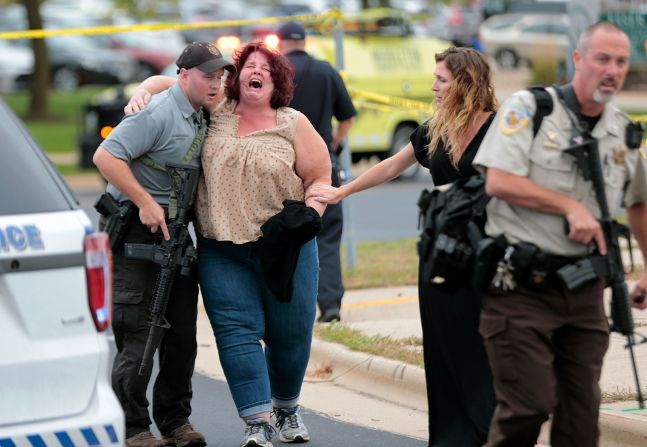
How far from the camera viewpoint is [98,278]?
4246 mm

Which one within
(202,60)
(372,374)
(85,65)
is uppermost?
(202,60)

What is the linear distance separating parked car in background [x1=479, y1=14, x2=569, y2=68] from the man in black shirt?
2854 centimetres

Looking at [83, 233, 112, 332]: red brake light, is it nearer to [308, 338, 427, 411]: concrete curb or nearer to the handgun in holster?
the handgun in holster

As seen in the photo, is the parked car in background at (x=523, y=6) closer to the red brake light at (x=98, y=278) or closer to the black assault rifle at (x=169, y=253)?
the black assault rifle at (x=169, y=253)

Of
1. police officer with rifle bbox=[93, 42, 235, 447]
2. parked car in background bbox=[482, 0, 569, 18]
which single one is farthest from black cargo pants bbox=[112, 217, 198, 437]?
parked car in background bbox=[482, 0, 569, 18]

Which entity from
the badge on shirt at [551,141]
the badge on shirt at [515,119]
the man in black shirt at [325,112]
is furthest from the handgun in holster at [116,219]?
the man in black shirt at [325,112]

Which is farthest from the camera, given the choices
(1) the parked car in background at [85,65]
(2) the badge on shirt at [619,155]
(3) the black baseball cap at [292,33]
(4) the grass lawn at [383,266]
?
(1) the parked car in background at [85,65]

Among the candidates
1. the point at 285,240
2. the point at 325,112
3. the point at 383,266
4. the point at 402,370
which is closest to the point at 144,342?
the point at 285,240

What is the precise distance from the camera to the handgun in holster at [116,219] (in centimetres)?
603

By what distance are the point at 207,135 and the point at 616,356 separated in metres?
2.79

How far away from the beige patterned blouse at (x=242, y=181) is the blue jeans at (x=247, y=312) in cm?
11

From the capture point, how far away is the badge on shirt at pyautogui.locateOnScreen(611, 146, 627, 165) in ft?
15.9

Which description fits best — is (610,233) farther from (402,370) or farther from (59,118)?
(59,118)

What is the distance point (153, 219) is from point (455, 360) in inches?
55.9
